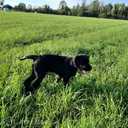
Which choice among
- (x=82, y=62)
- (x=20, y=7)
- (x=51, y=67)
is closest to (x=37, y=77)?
(x=51, y=67)

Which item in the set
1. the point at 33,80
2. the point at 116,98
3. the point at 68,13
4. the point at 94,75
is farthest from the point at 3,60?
the point at 68,13

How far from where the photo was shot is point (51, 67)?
5875mm

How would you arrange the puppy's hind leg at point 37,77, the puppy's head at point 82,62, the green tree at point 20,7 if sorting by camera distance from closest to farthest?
the puppy's head at point 82,62 < the puppy's hind leg at point 37,77 < the green tree at point 20,7

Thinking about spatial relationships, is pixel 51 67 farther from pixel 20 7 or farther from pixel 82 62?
pixel 20 7

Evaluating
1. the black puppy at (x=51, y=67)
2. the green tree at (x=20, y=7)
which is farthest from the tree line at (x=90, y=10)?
the black puppy at (x=51, y=67)

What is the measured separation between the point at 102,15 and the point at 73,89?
113510mm

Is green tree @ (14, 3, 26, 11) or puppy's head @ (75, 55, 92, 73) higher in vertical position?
puppy's head @ (75, 55, 92, 73)

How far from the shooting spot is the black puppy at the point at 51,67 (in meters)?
5.69

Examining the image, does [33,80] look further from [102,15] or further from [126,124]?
[102,15]

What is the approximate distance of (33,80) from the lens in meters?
5.99

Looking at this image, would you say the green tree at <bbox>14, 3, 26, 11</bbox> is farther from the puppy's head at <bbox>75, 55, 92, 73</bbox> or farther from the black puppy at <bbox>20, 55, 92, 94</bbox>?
the puppy's head at <bbox>75, 55, 92, 73</bbox>

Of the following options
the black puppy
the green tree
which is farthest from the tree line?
the black puppy

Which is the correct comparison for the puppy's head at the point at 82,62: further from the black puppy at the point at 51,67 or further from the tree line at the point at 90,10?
the tree line at the point at 90,10

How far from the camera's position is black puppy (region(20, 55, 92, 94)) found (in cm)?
569
